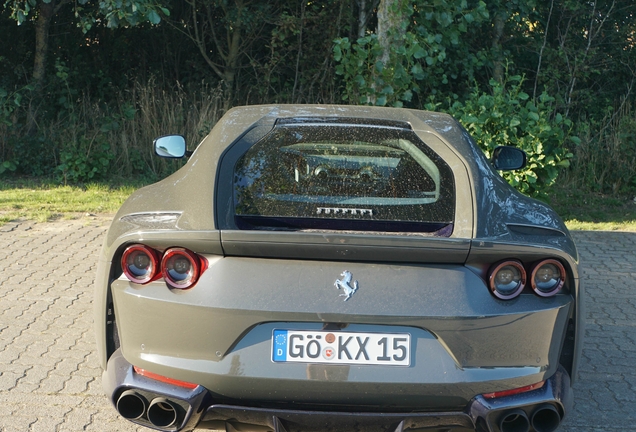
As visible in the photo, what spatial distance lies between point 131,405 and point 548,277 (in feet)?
5.37

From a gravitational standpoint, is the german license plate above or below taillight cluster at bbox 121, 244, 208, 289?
below

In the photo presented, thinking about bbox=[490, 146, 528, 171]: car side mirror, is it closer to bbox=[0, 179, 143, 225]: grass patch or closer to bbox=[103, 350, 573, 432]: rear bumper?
bbox=[103, 350, 573, 432]: rear bumper

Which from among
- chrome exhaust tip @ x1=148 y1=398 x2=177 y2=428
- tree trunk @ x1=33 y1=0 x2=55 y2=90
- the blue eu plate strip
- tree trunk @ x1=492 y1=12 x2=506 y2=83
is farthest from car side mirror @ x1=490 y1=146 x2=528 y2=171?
tree trunk @ x1=33 y1=0 x2=55 y2=90

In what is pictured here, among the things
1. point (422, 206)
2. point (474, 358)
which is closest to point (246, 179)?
point (422, 206)

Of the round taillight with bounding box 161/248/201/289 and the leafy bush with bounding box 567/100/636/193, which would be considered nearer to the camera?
the round taillight with bounding box 161/248/201/289

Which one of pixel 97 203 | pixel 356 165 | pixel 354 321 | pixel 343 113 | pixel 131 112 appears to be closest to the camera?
pixel 354 321

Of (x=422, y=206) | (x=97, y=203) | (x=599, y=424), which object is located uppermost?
(x=422, y=206)

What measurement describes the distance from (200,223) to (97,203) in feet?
21.4

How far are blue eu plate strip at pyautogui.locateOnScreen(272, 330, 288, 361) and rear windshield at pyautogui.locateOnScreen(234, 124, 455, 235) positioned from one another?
45 centimetres

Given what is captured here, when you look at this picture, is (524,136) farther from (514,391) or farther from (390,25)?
(514,391)

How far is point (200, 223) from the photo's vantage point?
273 centimetres

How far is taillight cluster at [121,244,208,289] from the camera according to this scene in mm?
2693

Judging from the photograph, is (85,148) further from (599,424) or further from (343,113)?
(599,424)

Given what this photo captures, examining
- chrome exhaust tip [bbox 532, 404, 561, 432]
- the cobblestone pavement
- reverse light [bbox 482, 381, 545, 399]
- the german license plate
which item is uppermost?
the german license plate
